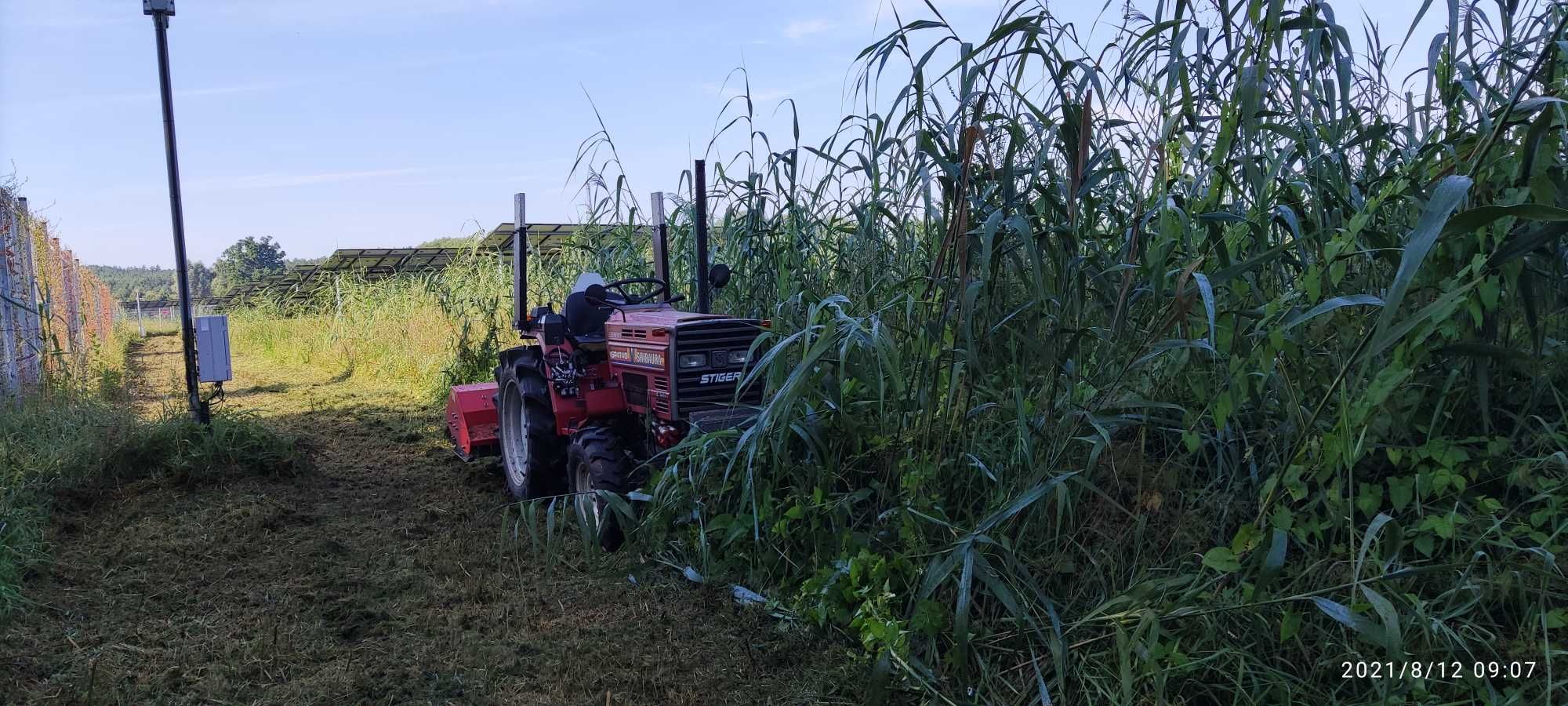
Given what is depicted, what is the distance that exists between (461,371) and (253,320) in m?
12.2

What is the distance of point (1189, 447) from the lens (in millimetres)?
2244

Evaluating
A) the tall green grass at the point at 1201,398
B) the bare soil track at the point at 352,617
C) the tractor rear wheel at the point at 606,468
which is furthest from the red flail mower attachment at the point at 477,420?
the tall green grass at the point at 1201,398

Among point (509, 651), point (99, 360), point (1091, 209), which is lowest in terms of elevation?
point (509, 651)

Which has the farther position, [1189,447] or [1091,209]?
[1091,209]

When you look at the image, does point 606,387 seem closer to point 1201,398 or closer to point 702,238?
point 702,238

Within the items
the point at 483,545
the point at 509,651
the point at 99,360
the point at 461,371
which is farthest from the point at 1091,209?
the point at 99,360

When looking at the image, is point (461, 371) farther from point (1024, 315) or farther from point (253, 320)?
point (253, 320)

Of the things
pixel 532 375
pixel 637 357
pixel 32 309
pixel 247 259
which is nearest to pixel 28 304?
pixel 32 309

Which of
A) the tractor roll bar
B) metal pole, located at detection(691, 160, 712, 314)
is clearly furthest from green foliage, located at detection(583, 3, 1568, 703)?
the tractor roll bar

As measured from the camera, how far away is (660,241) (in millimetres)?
4809

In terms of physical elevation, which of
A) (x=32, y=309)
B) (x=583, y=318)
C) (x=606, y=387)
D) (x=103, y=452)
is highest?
(x=32, y=309)

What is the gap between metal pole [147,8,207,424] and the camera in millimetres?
5621

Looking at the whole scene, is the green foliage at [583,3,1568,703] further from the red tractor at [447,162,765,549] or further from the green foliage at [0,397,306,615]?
the green foliage at [0,397,306,615]

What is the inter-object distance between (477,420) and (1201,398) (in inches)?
166
